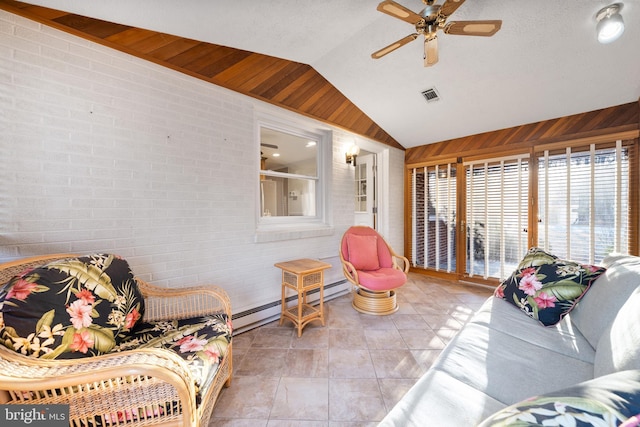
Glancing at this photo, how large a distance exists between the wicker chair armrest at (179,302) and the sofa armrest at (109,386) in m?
0.62

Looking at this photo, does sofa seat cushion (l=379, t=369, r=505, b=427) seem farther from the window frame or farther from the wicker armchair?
the window frame

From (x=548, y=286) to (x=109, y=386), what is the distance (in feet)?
8.04

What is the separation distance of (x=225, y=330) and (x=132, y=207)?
1.19 meters

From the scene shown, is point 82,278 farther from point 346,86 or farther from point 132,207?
point 346,86

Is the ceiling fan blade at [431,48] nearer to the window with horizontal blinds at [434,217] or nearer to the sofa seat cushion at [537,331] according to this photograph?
the sofa seat cushion at [537,331]

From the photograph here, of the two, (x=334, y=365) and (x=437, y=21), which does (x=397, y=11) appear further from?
(x=334, y=365)

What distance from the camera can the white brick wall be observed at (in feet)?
4.74

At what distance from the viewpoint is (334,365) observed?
1849 mm

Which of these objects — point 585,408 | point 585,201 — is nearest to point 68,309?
point 585,408

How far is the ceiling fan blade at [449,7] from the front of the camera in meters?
1.48

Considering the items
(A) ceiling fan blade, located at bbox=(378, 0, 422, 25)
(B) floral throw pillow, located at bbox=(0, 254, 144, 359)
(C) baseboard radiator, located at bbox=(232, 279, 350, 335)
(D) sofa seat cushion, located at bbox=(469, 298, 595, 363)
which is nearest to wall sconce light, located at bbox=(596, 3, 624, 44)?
(A) ceiling fan blade, located at bbox=(378, 0, 422, 25)

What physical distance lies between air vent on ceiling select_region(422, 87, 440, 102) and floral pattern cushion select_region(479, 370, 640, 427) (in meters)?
3.04

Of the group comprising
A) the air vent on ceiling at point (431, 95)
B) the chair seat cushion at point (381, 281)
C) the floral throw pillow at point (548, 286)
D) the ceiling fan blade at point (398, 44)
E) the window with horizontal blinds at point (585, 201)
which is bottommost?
the chair seat cushion at point (381, 281)
